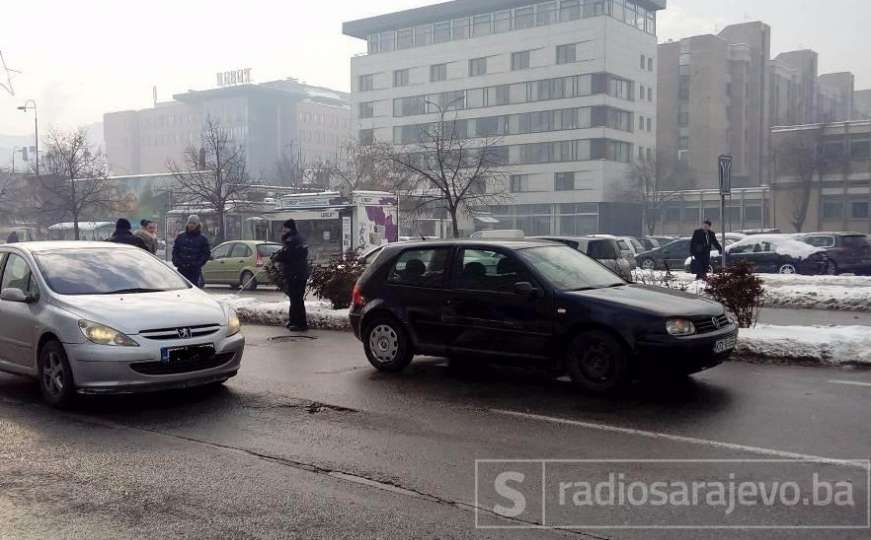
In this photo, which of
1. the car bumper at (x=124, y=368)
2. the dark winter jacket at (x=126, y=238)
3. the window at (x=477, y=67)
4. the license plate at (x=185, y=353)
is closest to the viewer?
the car bumper at (x=124, y=368)

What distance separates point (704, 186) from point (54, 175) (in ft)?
225

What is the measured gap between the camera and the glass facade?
67.9m

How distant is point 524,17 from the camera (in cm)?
7125

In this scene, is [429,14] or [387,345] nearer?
[387,345]

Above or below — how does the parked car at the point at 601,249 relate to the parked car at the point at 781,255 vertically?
above

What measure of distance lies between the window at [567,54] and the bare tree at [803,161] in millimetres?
18657

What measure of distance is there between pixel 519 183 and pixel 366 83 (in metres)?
20.5

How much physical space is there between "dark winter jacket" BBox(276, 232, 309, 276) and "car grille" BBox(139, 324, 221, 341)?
572 centimetres

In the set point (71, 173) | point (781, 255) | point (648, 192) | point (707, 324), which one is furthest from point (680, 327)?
point (648, 192)

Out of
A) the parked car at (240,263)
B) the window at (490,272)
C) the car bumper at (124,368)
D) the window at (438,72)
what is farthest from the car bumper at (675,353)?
the window at (438,72)

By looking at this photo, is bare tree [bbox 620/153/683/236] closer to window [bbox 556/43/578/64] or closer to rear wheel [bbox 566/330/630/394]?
window [bbox 556/43/578/64]

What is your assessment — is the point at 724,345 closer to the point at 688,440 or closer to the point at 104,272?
the point at 688,440

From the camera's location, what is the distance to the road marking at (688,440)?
5438 millimetres

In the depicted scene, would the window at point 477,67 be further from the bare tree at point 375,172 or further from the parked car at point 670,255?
the parked car at point 670,255
